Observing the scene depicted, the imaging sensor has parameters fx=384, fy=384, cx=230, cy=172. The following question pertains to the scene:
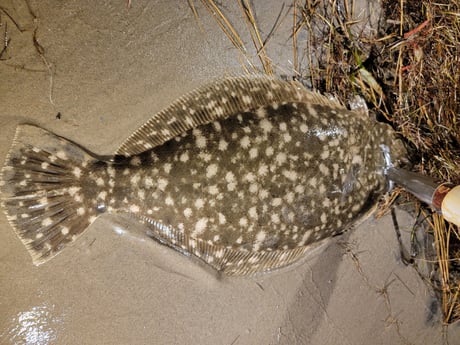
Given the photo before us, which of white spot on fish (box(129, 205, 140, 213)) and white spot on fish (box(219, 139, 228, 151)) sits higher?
white spot on fish (box(219, 139, 228, 151))

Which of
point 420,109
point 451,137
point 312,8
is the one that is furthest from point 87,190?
point 451,137

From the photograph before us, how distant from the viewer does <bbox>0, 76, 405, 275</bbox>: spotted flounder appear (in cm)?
204

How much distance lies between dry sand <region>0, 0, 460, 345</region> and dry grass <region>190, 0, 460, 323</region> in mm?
289

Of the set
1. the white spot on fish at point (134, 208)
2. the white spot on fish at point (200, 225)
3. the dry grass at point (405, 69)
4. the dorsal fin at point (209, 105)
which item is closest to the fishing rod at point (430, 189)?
the dry grass at point (405, 69)

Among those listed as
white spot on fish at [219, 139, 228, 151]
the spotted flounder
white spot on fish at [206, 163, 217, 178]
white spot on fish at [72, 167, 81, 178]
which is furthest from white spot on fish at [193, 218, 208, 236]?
white spot on fish at [72, 167, 81, 178]

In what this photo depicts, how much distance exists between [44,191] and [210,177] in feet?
2.87

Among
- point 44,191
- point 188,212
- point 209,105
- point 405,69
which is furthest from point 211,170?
point 405,69

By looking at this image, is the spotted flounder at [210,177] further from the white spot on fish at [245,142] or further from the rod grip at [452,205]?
the rod grip at [452,205]

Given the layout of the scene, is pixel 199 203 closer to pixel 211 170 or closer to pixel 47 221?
pixel 211 170

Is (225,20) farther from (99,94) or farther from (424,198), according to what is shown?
(424,198)

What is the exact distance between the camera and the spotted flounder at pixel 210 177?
2037 mm

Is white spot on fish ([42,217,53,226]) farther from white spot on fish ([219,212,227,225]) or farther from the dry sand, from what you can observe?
white spot on fish ([219,212,227,225])

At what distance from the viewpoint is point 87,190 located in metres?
2.07

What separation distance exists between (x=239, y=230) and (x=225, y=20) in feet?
4.24
